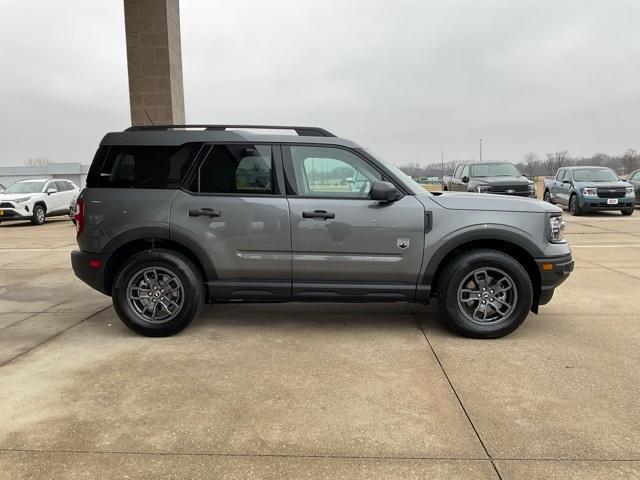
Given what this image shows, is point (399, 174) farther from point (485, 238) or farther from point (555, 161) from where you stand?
point (555, 161)

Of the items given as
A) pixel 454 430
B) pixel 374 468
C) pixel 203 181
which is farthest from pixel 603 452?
pixel 203 181

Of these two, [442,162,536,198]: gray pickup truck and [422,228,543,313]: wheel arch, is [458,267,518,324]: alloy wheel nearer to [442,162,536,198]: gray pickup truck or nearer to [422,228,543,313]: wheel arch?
[422,228,543,313]: wheel arch

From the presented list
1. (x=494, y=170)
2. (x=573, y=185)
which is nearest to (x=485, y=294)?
(x=494, y=170)

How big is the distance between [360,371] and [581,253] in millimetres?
7143

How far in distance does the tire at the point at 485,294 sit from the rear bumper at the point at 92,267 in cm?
316

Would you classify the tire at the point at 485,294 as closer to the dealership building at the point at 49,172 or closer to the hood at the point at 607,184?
the hood at the point at 607,184

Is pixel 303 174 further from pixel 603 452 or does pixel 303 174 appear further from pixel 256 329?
pixel 603 452

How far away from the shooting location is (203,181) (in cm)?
466

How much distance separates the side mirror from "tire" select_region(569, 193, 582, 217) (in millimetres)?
14828

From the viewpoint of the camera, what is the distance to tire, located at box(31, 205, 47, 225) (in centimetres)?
1753

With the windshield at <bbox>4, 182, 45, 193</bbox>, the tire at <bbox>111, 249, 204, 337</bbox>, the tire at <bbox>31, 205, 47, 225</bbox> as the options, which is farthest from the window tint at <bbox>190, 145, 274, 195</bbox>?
the windshield at <bbox>4, 182, 45, 193</bbox>

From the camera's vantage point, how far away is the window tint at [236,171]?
183 inches

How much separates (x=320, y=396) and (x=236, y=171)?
2.27 meters

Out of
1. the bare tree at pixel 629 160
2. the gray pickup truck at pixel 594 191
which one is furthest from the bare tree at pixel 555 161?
the gray pickup truck at pixel 594 191
